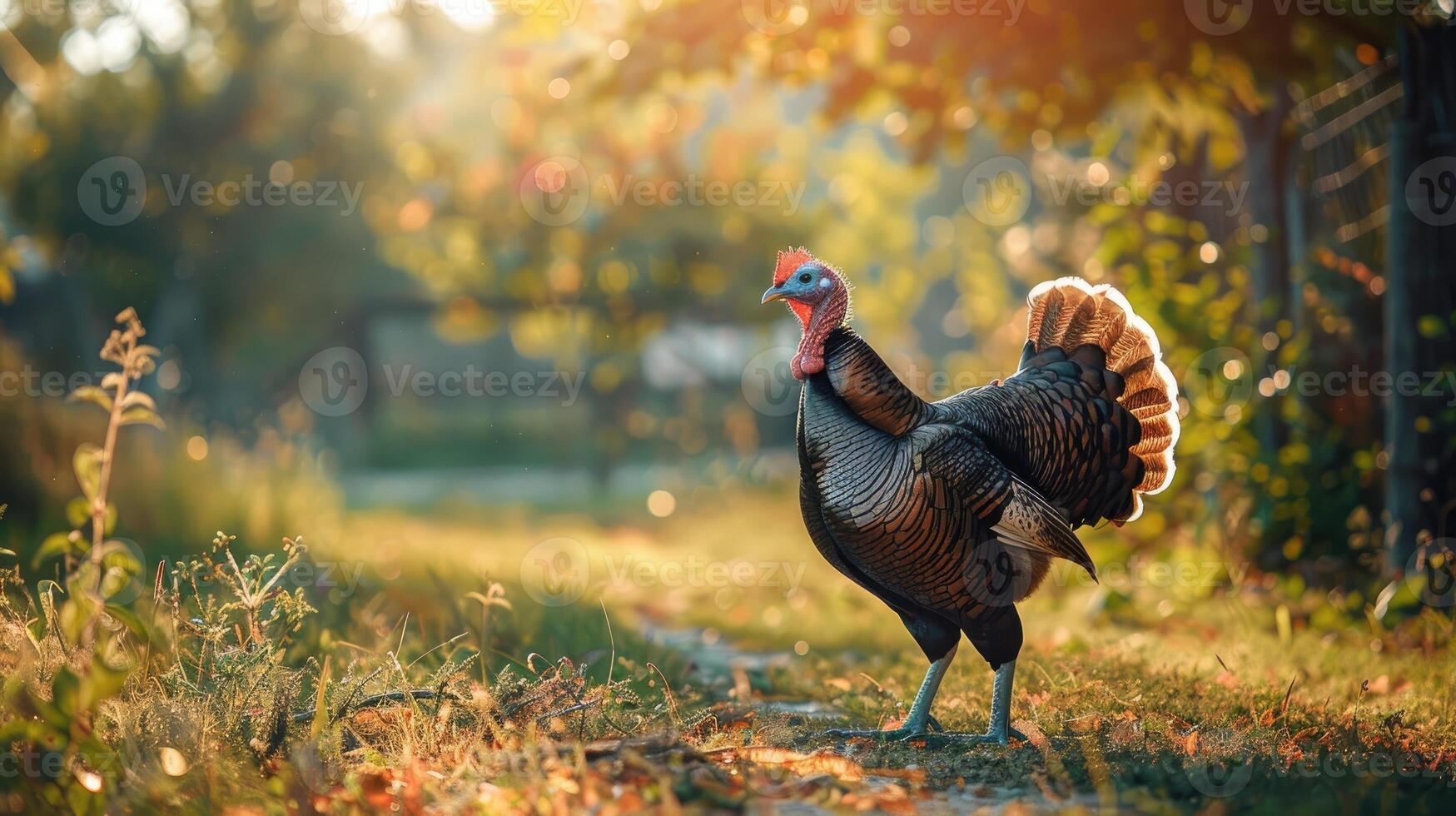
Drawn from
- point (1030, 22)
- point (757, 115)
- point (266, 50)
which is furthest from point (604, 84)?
point (266, 50)

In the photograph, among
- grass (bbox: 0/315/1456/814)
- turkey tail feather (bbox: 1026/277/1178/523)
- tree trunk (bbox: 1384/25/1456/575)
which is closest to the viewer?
grass (bbox: 0/315/1456/814)

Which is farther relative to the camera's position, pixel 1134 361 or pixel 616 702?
pixel 1134 361

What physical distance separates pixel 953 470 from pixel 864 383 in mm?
463

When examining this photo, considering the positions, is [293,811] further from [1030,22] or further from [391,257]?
[391,257]

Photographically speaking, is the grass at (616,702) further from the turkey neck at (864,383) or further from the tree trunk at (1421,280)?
the turkey neck at (864,383)

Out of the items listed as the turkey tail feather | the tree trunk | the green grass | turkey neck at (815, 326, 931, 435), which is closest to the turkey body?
turkey neck at (815, 326, 931, 435)

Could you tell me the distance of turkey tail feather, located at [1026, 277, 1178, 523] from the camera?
5.21m

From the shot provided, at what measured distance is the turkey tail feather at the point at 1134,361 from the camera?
5211 millimetres

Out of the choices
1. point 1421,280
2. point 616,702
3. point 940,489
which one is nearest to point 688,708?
point 616,702

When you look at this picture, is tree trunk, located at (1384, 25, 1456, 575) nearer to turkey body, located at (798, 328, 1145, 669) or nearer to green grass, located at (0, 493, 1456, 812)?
green grass, located at (0, 493, 1456, 812)

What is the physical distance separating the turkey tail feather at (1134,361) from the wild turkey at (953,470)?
0.04 feet

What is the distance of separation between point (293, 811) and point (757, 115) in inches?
523

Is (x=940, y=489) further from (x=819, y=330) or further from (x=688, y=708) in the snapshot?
(x=688, y=708)

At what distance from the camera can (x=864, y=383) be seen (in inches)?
175
